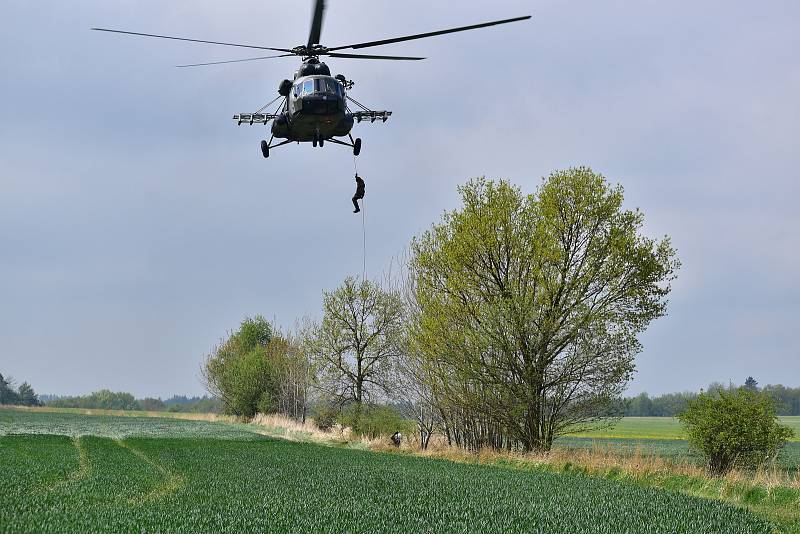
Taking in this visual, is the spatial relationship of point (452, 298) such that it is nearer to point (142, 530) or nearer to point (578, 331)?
point (578, 331)

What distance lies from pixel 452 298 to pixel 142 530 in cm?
2073

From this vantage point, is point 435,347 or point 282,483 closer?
point 282,483

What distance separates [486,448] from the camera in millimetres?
33875

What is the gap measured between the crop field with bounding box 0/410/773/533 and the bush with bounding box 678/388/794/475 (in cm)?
633

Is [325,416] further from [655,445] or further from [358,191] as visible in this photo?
[358,191]

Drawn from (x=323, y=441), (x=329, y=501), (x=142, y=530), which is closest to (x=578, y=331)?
(x=329, y=501)

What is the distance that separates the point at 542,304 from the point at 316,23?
17.7 m

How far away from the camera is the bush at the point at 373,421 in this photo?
41.7 metres

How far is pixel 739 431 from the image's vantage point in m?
26.8

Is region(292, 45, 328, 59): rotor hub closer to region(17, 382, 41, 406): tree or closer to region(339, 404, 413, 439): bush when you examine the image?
region(339, 404, 413, 439): bush

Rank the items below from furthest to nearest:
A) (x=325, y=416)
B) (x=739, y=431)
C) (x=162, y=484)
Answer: (x=325, y=416)
(x=739, y=431)
(x=162, y=484)

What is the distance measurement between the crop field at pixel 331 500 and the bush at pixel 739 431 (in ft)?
20.8

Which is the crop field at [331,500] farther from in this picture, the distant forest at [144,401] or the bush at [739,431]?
the distant forest at [144,401]

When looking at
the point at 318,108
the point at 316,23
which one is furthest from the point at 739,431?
the point at 316,23
